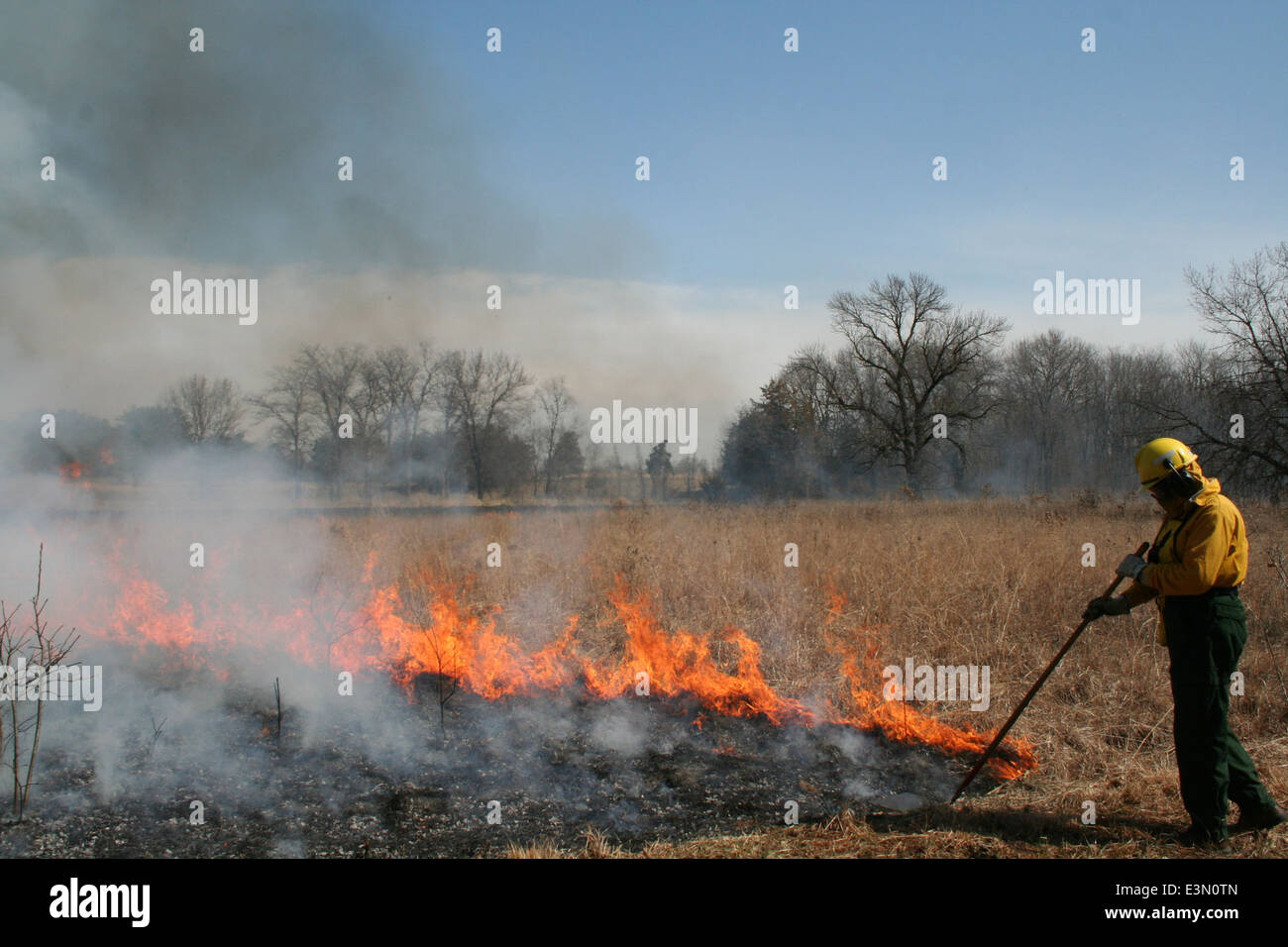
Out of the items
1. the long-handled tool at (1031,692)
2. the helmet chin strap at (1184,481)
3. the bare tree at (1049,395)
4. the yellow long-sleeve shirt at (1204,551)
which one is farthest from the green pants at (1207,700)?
the bare tree at (1049,395)

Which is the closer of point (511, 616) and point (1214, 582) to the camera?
point (1214, 582)

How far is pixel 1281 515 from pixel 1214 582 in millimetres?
15063

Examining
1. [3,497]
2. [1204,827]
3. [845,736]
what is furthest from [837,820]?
[3,497]

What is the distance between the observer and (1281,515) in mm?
15016

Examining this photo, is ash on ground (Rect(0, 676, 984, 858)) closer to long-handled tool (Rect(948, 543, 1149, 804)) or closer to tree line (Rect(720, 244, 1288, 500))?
long-handled tool (Rect(948, 543, 1149, 804))

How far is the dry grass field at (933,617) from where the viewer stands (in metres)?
4.39

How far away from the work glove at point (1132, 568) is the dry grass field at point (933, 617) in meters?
1.53

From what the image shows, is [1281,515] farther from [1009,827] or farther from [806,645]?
[1009,827]

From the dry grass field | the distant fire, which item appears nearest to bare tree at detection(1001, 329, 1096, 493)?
the dry grass field

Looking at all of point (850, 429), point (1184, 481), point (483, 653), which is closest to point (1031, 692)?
point (1184, 481)

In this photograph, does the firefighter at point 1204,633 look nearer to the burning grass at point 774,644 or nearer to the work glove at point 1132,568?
the work glove at point 1132,568

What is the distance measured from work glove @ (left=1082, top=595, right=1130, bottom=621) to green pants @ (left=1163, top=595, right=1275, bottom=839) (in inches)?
11.1

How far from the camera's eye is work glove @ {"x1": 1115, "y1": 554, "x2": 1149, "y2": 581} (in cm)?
426

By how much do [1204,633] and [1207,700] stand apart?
1.22 ft
